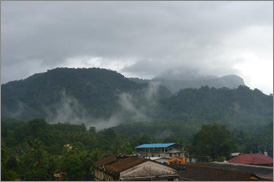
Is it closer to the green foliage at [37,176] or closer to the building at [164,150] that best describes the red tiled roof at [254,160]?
the building at [164,150]

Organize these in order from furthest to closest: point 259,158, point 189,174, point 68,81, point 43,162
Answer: point 68,81 → point 259,158 → point 43,162 → point 189,174

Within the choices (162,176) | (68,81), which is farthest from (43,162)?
(68,81)

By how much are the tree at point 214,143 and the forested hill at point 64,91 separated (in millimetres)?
61905

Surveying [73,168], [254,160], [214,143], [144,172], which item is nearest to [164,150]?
[214,143]

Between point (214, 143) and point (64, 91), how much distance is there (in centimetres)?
9374

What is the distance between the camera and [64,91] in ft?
412

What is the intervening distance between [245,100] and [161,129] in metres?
45.9

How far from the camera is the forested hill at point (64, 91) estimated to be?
110 m

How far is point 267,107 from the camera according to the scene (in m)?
112

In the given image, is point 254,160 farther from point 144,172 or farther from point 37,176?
point 37,176

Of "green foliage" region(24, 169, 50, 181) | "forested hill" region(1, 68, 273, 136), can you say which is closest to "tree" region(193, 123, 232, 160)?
"green foliage" region(24, 169, 50, 181)

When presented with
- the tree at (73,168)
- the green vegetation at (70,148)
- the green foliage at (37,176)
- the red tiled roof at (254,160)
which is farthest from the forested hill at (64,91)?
the green foliage at (37,176)

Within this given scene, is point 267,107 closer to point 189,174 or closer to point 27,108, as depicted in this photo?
point 27,108

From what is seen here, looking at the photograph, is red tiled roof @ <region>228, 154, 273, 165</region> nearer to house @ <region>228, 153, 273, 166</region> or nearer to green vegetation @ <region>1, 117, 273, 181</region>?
house @ <region>228, 153, 273, 166</region>
